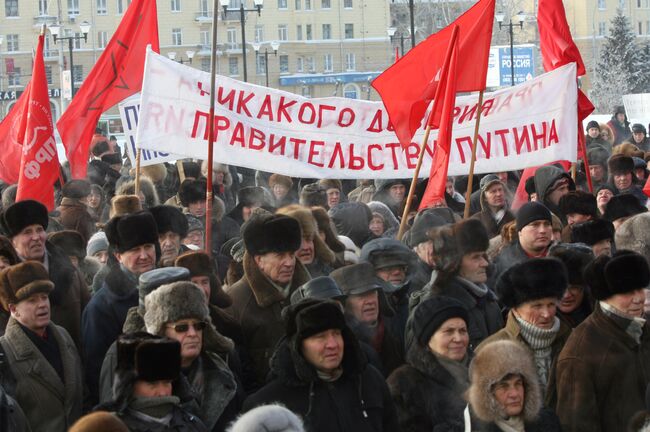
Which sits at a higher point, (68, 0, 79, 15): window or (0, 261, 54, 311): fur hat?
(68, 0, 79, 15): window

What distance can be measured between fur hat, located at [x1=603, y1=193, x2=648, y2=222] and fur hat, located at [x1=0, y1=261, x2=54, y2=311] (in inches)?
171

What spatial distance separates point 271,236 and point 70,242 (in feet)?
6.22

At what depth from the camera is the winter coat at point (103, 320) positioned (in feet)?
21.6

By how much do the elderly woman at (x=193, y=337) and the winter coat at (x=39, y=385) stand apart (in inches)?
30.6

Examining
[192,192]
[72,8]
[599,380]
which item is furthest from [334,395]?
[72,8]

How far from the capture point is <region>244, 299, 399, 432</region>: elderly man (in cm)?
549

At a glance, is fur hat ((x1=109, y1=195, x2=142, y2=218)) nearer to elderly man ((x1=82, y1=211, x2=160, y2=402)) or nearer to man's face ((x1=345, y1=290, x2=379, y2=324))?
elderly man ((x1=82, y1=211, x2=160, y2=402))

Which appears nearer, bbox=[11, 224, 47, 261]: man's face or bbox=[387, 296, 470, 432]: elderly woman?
bbox=[387, 296, 470, 432]: elderly woman

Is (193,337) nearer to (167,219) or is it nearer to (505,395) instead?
(505,395)

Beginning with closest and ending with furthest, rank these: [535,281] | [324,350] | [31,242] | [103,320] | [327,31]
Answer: [324,350] → [535,281] → [103,320] → [31,242] → [327,31]

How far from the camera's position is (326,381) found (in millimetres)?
5547

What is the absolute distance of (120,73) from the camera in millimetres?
11953

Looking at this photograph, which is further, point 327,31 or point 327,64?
point 327,31

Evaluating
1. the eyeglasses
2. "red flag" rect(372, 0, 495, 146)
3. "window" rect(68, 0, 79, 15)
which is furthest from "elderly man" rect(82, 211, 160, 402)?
"window" rect(68, 0, 79, 15)
